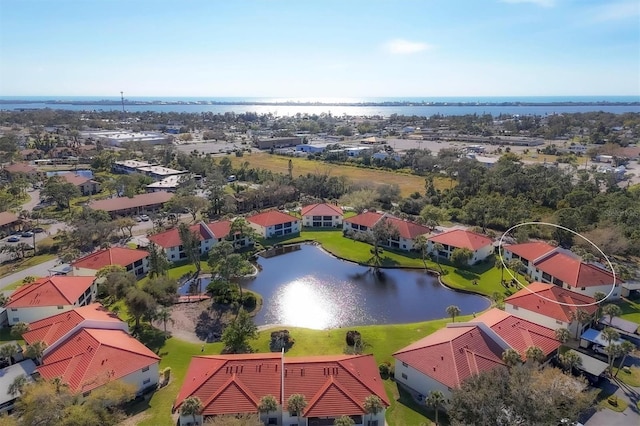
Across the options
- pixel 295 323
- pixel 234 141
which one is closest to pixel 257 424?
pixel 295 323

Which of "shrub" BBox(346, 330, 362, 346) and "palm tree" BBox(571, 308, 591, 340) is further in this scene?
"shrub" BBox(346, 330, 362, 346)

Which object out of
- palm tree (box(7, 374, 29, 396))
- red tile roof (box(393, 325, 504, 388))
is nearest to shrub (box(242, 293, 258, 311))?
red tile roof (box(393, 325, 504, 388))

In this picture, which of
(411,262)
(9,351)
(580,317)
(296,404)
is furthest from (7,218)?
(580,317)

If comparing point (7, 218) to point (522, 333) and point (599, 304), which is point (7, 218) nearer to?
point (522, 333)

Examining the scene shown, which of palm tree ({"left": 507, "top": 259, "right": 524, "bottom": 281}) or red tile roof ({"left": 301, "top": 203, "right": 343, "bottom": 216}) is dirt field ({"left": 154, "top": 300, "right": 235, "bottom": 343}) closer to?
red tile roof ({"left": 301, "top": 203, "right": 343, "bottom": 216})

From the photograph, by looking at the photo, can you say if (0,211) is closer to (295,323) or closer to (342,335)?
(295,323)

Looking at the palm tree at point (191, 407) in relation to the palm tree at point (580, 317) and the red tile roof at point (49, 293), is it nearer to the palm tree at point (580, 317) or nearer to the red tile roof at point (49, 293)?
Answer: the red tile roof at point (49, 293)
